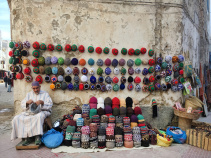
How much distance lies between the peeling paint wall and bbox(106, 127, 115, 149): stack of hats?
1.01m

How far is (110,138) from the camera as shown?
3.10 meters

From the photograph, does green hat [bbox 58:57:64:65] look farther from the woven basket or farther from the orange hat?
the woven basket

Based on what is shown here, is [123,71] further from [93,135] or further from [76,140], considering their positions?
[76,140]

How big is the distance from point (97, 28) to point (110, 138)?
2473mm

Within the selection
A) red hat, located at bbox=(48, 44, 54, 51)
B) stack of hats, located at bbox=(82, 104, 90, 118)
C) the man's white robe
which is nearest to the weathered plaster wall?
red hat, located at bbox=(48, 44, 54, 51)

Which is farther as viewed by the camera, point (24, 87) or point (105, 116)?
point (24, 87)

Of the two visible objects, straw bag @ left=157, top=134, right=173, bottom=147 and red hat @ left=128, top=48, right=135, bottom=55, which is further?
red hat @ left=128, top=48, right=135, bottom=55

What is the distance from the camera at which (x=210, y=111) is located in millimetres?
6273

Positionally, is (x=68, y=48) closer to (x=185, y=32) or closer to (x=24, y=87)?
(x=24, y=87)

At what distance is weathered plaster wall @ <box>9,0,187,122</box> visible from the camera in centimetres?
374

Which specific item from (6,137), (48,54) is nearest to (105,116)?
(48,54)

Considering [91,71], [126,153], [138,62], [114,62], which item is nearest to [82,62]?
[91,71]

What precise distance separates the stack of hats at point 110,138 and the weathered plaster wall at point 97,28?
1.01 metres

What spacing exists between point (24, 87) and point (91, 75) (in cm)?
157
